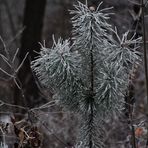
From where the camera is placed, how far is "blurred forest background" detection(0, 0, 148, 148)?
134 inches

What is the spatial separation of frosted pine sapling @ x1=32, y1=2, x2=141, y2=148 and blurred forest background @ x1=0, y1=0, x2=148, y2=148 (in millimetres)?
238

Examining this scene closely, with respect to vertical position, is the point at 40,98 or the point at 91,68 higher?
the point at 91,68

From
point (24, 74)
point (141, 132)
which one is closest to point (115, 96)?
point (141, 132)

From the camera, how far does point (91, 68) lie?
2.92 m

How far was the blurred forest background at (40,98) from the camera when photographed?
340 cm

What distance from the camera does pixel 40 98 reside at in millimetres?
9102

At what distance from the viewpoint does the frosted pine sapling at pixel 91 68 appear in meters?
2.84

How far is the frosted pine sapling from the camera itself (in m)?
2.84

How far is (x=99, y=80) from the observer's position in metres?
2.90

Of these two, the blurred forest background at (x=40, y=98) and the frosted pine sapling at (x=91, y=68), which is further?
the blurred forest background at (x=40, y=98)

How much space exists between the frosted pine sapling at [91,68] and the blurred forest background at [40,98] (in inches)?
9.4

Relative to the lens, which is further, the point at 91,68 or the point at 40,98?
the point at 40,98

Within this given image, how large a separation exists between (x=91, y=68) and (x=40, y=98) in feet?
20.5

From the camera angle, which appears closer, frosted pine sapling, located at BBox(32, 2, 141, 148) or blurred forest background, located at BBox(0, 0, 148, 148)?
frosted pine sapling, located at BBox(32, 2, 141, 148)
